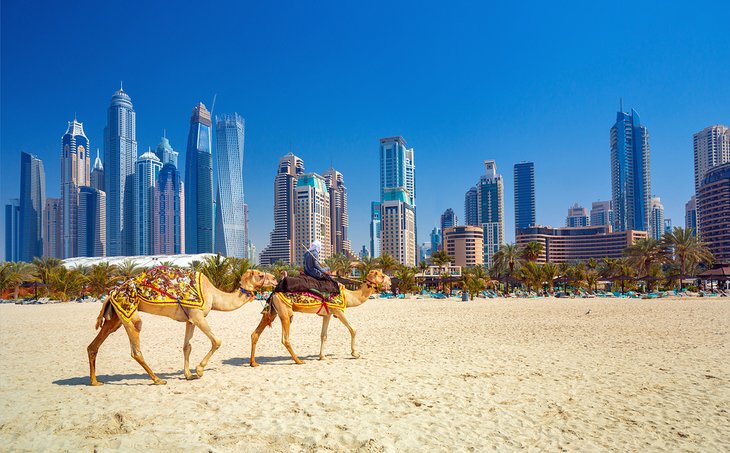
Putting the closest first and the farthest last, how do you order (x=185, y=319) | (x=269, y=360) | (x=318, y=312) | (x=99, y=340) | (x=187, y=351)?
(x=99, y=340) → (x=185, y=319) → (x=187, y=351) → (x=318, y=312) → (x=269, y=360)

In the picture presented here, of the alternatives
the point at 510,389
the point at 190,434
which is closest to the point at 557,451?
the point at 510,389

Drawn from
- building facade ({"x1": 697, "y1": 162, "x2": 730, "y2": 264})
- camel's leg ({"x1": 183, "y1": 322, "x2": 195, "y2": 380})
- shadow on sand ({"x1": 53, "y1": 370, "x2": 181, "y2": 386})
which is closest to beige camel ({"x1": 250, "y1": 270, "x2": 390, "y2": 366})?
camel's leg ({"x1": 183, "y1": 322, "x2": 195, "y2": 380})

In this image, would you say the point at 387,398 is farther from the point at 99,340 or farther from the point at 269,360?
the point at 99,340

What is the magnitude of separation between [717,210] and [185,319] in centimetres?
13826

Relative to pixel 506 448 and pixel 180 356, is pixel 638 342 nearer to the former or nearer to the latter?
pixel 506 448

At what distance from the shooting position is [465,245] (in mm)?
176375

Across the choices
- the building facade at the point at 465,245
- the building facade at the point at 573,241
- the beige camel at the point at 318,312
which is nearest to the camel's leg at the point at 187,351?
the beige camel at the point at 318,312

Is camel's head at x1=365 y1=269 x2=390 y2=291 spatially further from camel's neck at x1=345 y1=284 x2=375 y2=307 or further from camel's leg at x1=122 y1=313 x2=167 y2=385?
camel's leg at x1=122 y1=313 x2=167 y2=385

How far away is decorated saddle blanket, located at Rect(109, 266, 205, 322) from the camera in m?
8.67

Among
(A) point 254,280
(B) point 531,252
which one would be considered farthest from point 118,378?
(B) point 531,252

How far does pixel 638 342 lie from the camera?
1362 cm

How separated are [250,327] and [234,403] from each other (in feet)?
41.2

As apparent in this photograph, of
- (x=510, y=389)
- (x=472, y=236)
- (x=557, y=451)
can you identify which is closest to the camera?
(x=557, y=451)

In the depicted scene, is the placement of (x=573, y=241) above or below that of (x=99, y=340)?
above
